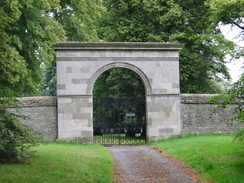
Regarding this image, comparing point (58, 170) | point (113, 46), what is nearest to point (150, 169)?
point (58, 170)

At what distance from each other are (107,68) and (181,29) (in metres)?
8.10

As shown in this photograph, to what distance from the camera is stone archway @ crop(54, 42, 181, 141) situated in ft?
47.7

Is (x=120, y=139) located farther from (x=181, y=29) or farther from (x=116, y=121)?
(x=181, y=29)

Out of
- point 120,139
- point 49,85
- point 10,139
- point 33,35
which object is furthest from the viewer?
point 49,85

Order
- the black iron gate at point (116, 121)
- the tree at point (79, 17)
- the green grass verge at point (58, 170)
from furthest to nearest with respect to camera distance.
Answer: the tree at point (79, 17), the black iron gate at point (116, 121), the green grass verge at point (58, 170)

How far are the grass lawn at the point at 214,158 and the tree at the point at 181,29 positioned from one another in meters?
8.90

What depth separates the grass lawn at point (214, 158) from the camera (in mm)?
7440

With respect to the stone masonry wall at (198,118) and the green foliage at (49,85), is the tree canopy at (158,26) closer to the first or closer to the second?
the stone masonry wall at (198,118)

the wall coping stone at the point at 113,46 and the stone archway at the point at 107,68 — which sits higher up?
the wall coping stone at the point at 113,46

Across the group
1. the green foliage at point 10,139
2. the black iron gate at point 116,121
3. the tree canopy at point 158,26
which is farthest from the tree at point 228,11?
the green foliage at point 10,139

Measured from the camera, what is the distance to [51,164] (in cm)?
812

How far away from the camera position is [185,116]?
605 inches

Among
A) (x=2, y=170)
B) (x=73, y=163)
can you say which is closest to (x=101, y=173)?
(x=73, y=163)

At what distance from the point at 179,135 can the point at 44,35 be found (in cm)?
865
